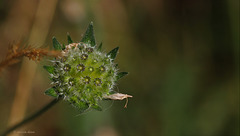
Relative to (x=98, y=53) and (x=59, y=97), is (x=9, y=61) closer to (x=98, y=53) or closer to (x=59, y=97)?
(x=59, y=97)

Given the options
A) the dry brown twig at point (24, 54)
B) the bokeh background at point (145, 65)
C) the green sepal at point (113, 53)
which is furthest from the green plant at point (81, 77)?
the bokeh background at point (145, 65)

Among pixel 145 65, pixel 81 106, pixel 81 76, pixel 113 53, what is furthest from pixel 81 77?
pixel 145 65

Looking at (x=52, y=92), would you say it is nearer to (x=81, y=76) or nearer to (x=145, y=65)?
(x=81, y=76)

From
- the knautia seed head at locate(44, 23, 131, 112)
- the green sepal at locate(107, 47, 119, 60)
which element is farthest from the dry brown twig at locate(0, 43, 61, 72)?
the green sepal at locate(107, 47, 119, 60)

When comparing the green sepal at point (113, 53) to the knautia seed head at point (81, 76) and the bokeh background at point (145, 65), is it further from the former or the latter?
the bokeh background at point (145, 65)

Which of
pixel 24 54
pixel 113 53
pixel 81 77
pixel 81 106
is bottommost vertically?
pixel 81 106

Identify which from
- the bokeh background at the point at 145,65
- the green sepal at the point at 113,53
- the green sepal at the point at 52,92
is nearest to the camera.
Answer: the green sepal at the point at 52,92

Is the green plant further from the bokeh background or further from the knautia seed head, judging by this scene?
the bokeh background
